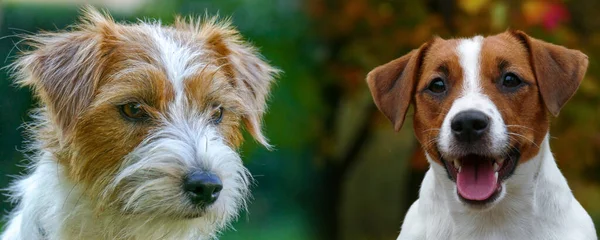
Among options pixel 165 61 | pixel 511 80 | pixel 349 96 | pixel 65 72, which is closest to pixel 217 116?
pixel 165 61

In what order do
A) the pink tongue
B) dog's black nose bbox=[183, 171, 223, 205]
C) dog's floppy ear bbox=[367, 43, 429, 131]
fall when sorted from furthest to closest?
dog's floppy ear bbox=[367, 43, 429, 131] < the pink tongue < dog's black nose bbox=[183, 171, 223, 205]

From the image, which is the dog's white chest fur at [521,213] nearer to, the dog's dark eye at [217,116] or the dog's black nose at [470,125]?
the dog's black nose at [470,125]

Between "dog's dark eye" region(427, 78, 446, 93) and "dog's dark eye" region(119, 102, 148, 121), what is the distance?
1334 millimetres

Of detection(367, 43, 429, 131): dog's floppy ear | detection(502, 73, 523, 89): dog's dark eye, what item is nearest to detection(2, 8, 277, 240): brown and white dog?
detection(367, 43, 429, 131): dog's floppy ear

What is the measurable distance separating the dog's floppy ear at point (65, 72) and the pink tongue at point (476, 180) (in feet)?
5.52

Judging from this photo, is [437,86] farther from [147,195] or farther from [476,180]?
[147,195]

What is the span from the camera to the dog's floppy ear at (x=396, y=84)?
479 cm

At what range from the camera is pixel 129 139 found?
14.2 feet

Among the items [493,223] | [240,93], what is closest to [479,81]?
[493,223]

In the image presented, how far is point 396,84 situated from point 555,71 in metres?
0.75

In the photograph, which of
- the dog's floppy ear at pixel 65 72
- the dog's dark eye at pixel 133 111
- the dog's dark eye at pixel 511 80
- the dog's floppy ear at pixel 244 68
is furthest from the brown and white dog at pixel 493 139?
the dog's floppy ear at pixel 65 72

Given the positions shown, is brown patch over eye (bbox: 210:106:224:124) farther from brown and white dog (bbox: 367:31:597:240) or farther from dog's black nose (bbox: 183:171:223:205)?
brown and white dog (bbox: 367:31:597:240)

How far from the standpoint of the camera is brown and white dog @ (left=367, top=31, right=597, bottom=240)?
174 inches

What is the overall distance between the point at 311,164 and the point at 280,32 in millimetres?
1274
